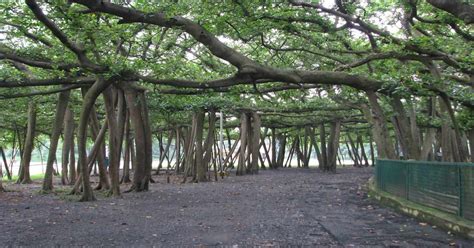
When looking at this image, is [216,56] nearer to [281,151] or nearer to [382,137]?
[382,137]

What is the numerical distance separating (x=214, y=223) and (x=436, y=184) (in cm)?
366

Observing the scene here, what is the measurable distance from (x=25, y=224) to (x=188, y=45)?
7947 mm

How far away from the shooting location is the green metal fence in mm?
6808

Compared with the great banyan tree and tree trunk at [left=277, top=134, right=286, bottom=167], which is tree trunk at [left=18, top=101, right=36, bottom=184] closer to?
the great banyan tree

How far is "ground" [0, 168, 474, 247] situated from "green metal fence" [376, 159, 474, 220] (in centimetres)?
50

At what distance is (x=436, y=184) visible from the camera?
7.73 metres

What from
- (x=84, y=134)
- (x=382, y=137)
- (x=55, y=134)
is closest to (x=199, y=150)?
(x=55, y=134)

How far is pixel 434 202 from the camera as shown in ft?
25.9

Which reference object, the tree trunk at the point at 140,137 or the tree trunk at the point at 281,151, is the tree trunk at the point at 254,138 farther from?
the tree trunk at the point at 281,151

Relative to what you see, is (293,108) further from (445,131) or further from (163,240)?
(163,240)

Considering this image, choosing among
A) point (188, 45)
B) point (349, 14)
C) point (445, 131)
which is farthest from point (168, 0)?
point (445, 131)

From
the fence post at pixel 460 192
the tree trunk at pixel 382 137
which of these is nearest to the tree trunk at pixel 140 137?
the tree trunk at pixel 382 137

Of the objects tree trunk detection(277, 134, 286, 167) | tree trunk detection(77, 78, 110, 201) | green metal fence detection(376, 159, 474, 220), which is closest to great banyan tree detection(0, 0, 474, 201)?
tree trunk detection(77, 78, 110, 201)

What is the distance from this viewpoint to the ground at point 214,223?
6.06m
